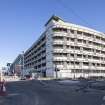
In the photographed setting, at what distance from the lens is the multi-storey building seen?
12056cm

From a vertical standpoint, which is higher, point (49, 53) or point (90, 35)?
point (90, 35)

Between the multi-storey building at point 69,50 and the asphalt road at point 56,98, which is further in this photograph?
the multi-storey building at point 69,50

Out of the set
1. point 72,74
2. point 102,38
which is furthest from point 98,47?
point 72,74

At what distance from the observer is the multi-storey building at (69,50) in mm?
120562

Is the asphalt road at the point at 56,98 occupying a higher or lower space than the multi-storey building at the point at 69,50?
lower

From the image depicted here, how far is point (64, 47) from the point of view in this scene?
12175cm

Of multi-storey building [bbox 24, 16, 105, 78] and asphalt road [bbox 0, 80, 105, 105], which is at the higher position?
multi-storey building [bbox 24, 16, 105, 78]

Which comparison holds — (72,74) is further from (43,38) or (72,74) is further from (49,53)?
(43,38)

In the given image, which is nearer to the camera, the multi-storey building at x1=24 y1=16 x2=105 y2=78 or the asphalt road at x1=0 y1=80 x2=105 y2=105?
the asphalt road at x1=0 y1=80 x2=105 y2=105

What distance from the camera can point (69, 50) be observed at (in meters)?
123

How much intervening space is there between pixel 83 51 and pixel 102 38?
1991 cm

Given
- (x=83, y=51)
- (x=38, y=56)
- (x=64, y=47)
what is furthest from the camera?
(x=38, y=56)

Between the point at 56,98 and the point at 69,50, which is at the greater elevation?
the point at 69,50

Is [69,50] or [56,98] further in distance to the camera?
[69,50]
